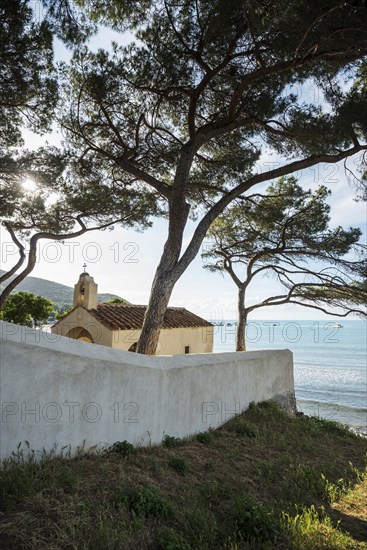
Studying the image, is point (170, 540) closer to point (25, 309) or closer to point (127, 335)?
point (127, 335)

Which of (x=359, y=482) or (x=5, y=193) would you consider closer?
(x=359, y=482)

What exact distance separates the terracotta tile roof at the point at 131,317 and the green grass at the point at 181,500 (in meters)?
10.8

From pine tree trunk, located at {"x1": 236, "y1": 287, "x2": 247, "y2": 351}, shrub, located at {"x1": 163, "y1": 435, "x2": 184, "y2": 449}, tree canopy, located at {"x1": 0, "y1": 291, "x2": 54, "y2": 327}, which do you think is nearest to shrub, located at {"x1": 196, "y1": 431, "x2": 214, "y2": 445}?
shrub, located at {"x1": 163, "y1": 435, "x2": 184, "y2": 449}

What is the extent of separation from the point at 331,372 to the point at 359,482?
31805mm

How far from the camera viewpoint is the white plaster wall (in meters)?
3.55

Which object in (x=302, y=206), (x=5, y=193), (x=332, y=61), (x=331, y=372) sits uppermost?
(x=332, y=61)

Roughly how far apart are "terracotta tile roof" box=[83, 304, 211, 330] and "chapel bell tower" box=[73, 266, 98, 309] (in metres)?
0.39

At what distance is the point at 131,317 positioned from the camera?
17016 mm

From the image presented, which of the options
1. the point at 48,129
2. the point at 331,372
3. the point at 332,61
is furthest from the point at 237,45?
the point at 331,372

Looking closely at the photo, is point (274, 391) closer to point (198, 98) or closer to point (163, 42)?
point (198, 98)

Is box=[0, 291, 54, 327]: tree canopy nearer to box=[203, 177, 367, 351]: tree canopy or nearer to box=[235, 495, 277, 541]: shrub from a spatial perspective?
box=[203, 177, 367, 351]: tree canopy

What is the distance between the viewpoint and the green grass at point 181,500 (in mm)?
2785

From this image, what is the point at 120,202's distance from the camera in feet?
33.9

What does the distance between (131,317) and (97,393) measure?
12.9 meters
